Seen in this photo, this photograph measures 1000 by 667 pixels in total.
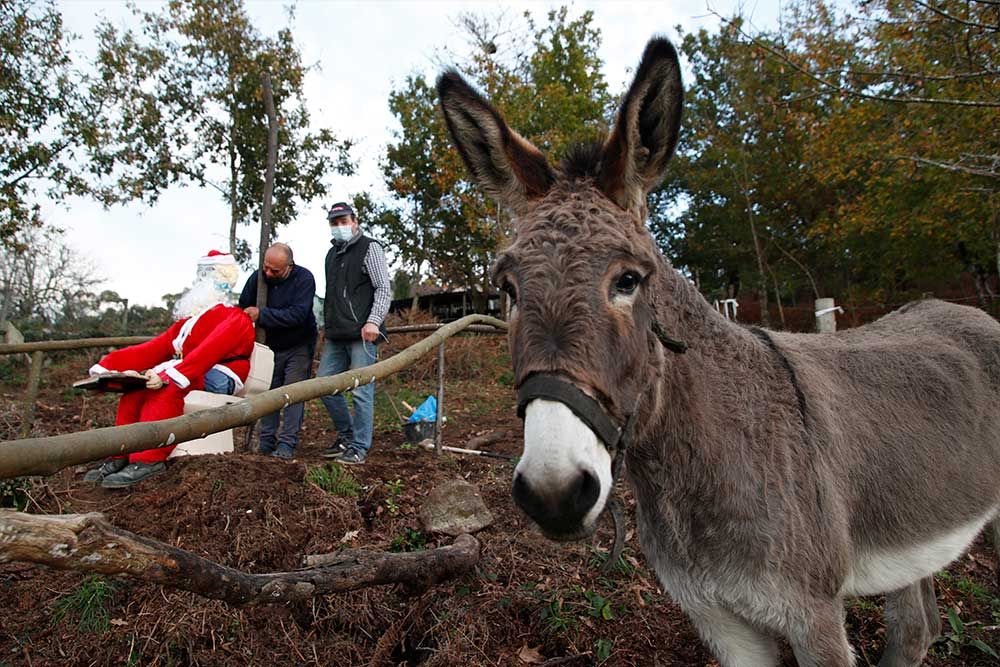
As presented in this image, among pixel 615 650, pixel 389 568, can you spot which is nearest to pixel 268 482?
Result: pixel 389 568

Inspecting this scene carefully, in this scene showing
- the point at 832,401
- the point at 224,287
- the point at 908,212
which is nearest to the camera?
the point at 832,401

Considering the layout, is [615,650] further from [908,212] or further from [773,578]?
[908,212]

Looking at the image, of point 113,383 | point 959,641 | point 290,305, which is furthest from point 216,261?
point 959,641

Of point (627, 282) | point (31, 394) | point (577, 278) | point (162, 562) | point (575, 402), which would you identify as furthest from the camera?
point (31, 394)

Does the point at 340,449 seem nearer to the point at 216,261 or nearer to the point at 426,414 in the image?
the point at 426,414

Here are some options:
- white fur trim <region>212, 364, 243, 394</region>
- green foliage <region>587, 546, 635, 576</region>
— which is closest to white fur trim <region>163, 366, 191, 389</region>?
white fur trim <region>212, 364, 243, 394</region>

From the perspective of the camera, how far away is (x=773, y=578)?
1968 millimetres

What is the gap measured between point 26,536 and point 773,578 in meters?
2.38

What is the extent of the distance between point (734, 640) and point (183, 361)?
428 centimetres

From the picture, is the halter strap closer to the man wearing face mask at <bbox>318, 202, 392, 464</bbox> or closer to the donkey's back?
the donkey's back

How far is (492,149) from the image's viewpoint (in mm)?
2359

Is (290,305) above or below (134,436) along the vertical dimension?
above

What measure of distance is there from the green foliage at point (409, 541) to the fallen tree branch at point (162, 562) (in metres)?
0.86

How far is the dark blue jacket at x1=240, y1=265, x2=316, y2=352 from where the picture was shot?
5344mm
